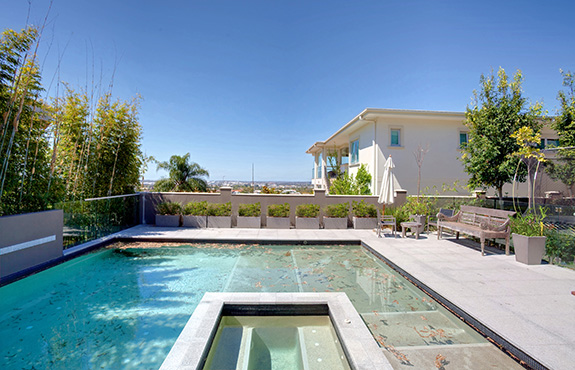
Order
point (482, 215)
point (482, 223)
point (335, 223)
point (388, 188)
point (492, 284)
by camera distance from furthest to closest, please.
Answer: point (335, 223), point (388, 188), point (482, 215), point (482, 223), point (492, 284)

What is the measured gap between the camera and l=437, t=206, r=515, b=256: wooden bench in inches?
229

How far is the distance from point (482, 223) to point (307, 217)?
5045mm

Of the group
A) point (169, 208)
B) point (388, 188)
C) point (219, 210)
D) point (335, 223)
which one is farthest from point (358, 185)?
point (169, 208)

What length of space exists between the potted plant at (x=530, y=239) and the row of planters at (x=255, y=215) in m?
4.31

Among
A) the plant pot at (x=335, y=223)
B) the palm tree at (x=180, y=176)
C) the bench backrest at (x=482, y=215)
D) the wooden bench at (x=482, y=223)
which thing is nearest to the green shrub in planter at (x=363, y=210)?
the plant pot at (x=335, y=223)

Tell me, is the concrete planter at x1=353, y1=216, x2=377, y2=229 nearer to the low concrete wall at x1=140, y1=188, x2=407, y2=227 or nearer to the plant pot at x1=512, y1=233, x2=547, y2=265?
the low concrete wall at x1=140, y1=188, x2=407, y2=227

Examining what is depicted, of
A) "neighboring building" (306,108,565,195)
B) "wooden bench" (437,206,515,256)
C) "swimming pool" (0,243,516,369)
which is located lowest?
"swimming pool" (0,243,516,369)

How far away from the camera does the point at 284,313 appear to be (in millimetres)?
3619

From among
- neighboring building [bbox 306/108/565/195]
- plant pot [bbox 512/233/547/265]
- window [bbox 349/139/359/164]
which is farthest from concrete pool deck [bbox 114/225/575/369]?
window [bbox 349/139/359/164]

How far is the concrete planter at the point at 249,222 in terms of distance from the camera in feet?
30.3

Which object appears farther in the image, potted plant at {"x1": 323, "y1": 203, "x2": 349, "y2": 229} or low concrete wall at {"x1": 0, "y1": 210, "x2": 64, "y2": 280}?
potted plant at {"x1": 323, "y1": 203, "x2": 349, "y2": 229}

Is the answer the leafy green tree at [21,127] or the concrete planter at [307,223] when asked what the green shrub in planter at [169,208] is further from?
the concrete planter at [307,223]

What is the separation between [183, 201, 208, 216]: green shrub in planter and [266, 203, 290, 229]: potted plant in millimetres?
2248

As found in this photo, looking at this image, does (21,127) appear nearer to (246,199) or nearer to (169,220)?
(169,220)
